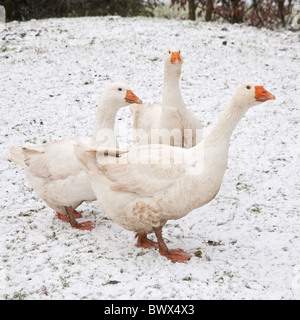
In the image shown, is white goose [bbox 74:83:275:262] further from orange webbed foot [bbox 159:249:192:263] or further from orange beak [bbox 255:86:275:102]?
orange webbed foot [bbox 159:249:192:263]

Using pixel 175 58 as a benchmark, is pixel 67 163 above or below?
below

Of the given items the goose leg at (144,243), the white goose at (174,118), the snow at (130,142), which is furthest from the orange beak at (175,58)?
the goose leg at (144,243)

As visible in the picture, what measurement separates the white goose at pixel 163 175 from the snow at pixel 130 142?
0.58 metres

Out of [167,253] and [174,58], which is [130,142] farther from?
[167,253]

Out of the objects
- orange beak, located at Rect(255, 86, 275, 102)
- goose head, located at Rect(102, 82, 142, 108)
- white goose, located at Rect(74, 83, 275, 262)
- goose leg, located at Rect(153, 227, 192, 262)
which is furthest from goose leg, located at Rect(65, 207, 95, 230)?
orange beak, located at Rect(255, 86, 275, 102)

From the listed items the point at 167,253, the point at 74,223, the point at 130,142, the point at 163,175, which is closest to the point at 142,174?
the point at 163,175

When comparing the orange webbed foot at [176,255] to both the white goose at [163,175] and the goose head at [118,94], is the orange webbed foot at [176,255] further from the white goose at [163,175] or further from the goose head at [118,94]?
the goose head at [118,94]

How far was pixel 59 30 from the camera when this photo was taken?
43.0ft

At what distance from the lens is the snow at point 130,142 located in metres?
3.67

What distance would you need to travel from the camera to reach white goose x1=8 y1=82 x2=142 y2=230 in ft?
14.2

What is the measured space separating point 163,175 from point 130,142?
148 inches

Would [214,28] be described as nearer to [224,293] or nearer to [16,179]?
[16,179]

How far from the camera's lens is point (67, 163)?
440 centimetres

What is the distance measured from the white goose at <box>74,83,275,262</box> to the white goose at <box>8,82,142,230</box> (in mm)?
474
